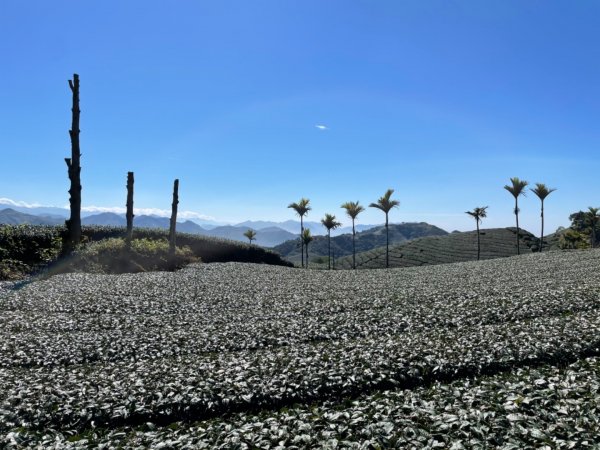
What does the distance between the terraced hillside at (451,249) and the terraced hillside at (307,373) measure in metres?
104

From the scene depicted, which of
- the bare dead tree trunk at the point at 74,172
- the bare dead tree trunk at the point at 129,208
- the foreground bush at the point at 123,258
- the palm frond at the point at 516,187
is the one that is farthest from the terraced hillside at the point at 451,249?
the bare dead tree trunk at the point at 74,172

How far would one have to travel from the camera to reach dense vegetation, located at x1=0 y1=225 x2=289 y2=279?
34.7 metres

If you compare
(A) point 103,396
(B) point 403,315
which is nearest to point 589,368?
(B) point 403,315

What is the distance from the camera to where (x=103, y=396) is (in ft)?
33.1

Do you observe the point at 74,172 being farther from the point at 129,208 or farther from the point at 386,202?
the point at 386,202

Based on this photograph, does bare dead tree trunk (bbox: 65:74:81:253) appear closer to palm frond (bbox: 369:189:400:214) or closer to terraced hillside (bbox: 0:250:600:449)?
terraced hillside (bbox: 0:250:600:449)

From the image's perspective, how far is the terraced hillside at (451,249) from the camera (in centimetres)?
11925

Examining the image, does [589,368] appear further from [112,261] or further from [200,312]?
[112,261]

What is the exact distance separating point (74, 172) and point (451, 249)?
118 m

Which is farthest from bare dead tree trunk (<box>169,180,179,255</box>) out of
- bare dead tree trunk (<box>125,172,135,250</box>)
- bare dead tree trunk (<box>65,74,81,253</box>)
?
bare dead tree trunk (<box>65,74,81,253</box>)

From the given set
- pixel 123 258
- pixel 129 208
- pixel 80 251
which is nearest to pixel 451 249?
pixel 129 208

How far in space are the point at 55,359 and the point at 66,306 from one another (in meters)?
8.49

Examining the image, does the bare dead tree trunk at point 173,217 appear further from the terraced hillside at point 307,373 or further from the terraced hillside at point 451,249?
the terraced hillside at point 451,249

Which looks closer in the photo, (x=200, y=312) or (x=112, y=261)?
(x=200, y=312)
